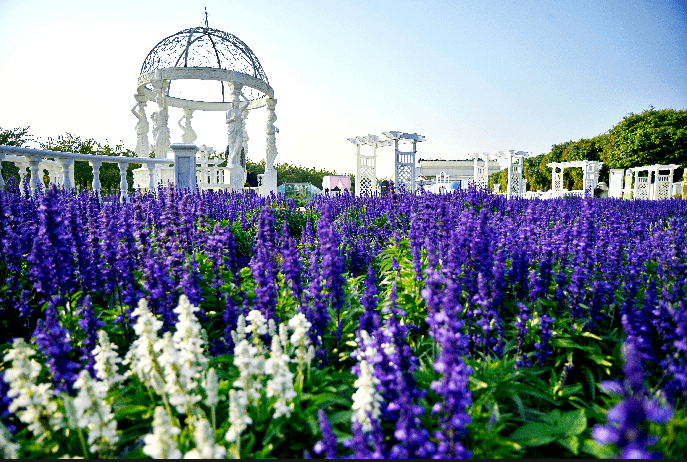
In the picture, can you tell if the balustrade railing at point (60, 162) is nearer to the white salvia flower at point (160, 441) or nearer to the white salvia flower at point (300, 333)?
the white salvia flower at point (300, 333)

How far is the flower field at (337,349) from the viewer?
6.05ft

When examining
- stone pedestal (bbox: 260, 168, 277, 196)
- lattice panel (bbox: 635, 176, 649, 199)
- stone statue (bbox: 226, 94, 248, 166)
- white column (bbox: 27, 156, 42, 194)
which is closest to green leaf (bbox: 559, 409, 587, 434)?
white column (bbox: 27, 156, 42, 194)

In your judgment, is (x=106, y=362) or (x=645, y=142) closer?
(x=106, y=362)

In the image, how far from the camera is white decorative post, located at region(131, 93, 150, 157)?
67.5 feet

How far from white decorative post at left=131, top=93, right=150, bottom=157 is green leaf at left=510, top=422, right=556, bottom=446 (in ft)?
71.8

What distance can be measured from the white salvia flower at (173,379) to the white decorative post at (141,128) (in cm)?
2120

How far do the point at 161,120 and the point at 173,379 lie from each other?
801 inches

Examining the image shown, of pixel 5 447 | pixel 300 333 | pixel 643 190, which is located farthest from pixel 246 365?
pixel 643 190

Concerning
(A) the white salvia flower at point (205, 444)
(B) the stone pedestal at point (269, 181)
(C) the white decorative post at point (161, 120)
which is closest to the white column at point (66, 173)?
(A) the white salvia flower at point (205, 444)

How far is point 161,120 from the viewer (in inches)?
773

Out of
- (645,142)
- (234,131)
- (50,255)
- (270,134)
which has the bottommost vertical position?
(50,255)

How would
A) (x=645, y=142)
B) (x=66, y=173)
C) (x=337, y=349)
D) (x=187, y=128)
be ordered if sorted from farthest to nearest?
1. (x=645, y=142)
2. (x=187, y=128)
3. (x=66, y=173)
4. (x=337, y=349)

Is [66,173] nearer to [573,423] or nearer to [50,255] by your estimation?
[50,255]

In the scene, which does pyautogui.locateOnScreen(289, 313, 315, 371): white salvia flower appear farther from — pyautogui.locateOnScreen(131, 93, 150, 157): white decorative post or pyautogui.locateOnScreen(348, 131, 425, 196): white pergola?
pyautogui.locateOnScreen(131, 93, 150, 157): white decorative post
